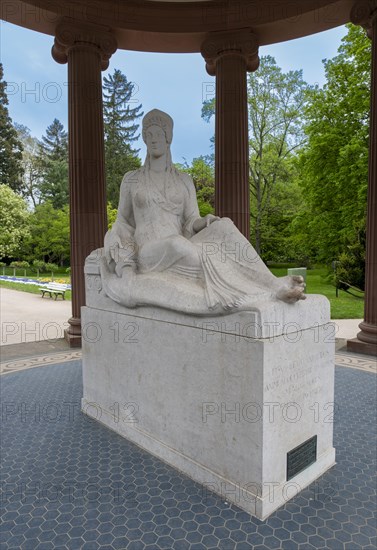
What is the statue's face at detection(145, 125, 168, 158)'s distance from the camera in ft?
13.6

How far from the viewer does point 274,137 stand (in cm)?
2230

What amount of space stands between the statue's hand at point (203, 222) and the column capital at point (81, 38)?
207 inches

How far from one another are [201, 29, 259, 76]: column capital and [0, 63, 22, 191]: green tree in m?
33.0

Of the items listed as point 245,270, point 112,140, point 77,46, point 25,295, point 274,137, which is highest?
point 112,140

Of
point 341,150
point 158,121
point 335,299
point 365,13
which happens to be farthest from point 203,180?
point 158,121

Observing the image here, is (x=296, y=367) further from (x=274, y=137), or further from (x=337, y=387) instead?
(x=274, y=137)

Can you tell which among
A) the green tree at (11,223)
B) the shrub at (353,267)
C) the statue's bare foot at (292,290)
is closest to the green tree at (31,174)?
the green tree at (11,223)

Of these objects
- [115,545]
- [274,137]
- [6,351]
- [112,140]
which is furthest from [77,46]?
[112,140]

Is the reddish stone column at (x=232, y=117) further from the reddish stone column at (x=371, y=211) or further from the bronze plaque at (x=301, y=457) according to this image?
the bronze plaque at (x=301, y=457)

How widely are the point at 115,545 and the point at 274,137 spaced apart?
22512 mm

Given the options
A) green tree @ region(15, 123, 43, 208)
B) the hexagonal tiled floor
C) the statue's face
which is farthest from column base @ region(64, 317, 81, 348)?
green tree @ region(15, 123, 43, 208)

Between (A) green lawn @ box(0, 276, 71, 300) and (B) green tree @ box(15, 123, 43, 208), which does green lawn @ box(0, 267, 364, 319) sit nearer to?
(A) green lawn @ box(0, 276, 71, 300)

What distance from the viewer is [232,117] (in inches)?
309

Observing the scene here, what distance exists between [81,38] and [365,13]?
4.97 meters
